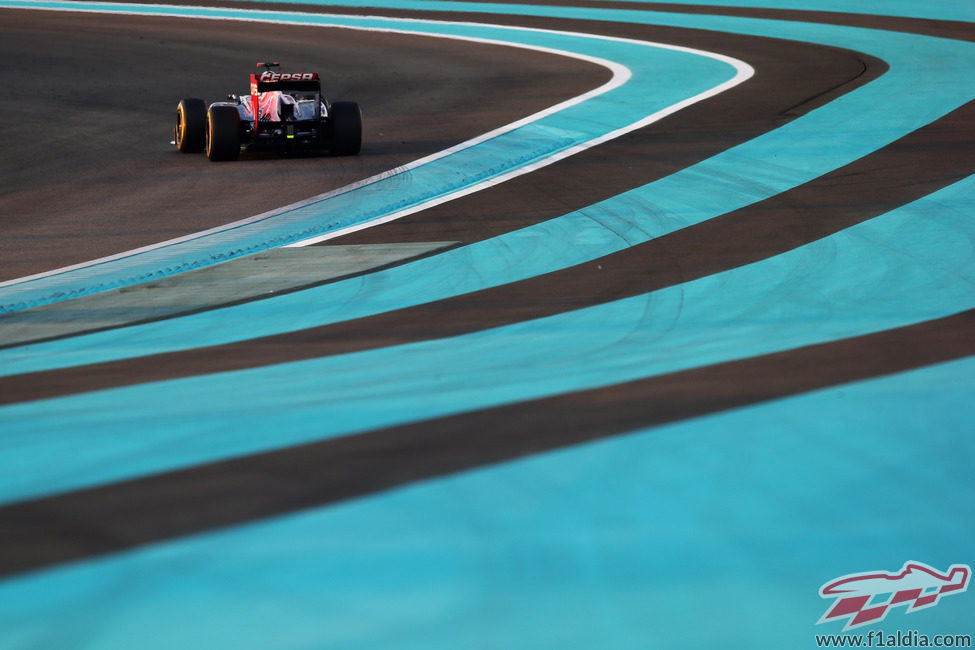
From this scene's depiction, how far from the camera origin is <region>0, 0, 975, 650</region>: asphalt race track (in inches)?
133

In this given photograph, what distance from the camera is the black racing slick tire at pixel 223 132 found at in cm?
1232

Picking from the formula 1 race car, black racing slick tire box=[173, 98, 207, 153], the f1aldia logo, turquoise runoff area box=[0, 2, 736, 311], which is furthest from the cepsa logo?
the f1aldia logo

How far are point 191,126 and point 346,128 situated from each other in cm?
194

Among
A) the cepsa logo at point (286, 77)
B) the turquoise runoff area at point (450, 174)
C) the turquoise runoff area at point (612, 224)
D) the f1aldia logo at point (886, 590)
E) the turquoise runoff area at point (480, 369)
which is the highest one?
the cepsa logo at point (286, 77)

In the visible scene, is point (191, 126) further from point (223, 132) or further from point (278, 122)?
point (278, 122)

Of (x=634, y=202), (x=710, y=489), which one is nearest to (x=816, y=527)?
(x=710, y=489)

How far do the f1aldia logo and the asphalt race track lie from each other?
0.03 meters

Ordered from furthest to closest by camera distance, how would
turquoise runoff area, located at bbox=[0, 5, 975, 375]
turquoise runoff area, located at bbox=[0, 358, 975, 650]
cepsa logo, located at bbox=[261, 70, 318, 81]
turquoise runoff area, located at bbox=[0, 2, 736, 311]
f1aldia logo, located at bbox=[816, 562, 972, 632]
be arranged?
cepsa logo, located at bbox=[261, 70, 318, 81], turquoise runoff area, located at bbox=[0, 2, 736, 311], turquoise runoff area, located at bbox=[0, 5, 975, 375], f1aldia logo, located at bbox=[816, 562, 972, 632], turquoise runoff area, located at bbox=[0, 358, 975, 650]

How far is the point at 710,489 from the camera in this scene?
4.05 m

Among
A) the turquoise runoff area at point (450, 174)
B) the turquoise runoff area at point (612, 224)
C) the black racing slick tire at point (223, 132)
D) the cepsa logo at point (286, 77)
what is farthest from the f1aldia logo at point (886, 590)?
the cepsa logo at point (286, 77)

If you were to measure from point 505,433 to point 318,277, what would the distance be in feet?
10.4

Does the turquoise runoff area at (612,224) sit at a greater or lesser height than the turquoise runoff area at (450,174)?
greater

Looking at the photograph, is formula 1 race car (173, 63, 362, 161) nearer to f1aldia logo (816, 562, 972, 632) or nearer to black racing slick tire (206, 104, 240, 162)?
black racing slick tire (206, 104, 240, 162)

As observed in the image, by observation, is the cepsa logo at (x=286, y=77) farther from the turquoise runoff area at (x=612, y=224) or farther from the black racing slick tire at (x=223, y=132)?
the turquoise runoff area at (x=612, y=224)
